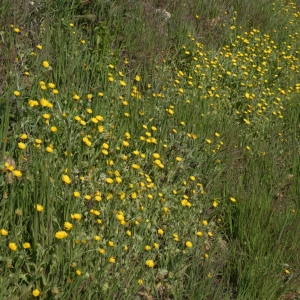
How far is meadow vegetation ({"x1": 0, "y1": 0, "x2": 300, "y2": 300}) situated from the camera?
249 cm

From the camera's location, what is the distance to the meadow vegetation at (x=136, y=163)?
2.49 metres

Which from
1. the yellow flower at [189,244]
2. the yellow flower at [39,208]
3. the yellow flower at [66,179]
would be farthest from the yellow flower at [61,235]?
the yellow flower at [189,244]

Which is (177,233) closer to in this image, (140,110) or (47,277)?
(47,277)

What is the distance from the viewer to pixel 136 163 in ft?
11.3

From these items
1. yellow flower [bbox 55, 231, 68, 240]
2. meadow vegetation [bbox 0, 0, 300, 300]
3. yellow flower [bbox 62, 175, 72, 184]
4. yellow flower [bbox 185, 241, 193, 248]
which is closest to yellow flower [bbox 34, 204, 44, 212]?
meadow vegetation [bbox 0, 0, 300, 300]

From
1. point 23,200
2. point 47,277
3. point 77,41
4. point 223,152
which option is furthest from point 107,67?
point 47,277

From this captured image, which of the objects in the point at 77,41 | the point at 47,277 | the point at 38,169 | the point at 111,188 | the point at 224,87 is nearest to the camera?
the point at 47,277

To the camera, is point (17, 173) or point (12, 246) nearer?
point (12, 246)

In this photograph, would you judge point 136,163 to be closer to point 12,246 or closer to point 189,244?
point 189,244

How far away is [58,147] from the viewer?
3.11 m

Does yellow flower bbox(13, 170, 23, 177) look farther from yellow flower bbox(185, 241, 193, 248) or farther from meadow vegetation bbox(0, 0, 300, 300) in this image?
yellow flower bbox(185, 241, 193, 248)

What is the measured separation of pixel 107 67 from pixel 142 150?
0.90m

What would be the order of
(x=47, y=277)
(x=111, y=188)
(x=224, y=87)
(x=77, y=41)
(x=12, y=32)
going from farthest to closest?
(x=224, y=87) < (x=77, y=41) < (x=12, y=32) < (x=111, y=188) < (x=47, y=277)

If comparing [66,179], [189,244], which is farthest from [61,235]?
[189,244]
